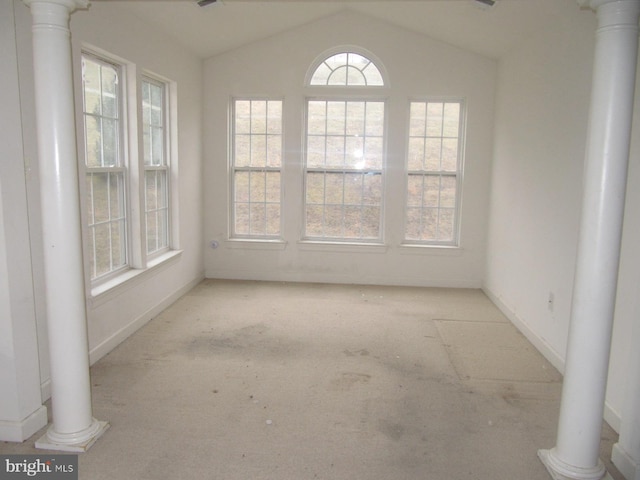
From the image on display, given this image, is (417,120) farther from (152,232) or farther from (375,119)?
(152,232)

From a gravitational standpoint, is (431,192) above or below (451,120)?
below

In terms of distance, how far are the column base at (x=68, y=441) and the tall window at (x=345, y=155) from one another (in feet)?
12.4

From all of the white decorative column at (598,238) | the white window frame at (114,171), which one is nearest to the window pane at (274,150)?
the white window frame at (114,171)

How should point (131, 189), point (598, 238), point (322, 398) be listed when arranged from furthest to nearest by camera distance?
point (131, 189) < point (322, 398) < point (598, 238)

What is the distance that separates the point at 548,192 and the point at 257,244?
3.28m

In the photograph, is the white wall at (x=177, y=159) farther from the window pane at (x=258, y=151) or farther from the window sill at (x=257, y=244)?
the window pane at (x=258, y=151)

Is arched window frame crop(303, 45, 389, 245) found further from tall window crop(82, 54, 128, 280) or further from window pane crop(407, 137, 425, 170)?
tall window crop(82, 54, 128, 280)

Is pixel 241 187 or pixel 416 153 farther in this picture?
pixel 241 187

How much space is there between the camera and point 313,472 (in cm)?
238

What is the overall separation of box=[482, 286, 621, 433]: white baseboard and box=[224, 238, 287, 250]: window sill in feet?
8.11

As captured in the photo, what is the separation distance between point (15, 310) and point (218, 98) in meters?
3.87

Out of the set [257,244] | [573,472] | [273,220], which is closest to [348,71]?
[273,220]

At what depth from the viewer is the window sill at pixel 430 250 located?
19.1ft

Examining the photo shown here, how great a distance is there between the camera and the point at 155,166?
4.70 m
